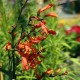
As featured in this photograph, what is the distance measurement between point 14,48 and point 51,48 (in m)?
1.29

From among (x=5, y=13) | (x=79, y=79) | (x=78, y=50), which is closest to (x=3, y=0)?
(x=5, y=13)

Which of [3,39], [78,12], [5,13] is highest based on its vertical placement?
[5,13]

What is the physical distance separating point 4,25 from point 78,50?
3.50 metres

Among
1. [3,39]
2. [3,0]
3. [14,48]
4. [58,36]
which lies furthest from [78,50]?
[14,48]

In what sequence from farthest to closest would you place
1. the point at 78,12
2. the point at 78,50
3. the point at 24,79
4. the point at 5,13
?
the point at 78,12
the point at 78,50
the point at 24,79
the point at 5,13

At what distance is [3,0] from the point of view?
136 inches

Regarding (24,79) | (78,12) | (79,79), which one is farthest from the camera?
(78,12)

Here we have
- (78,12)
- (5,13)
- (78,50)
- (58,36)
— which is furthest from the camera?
(78,12)

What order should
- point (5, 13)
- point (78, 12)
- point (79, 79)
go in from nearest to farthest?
point (5, 13) → point (79, 79) → point (78, 12)

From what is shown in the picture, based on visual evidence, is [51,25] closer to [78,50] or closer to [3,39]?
[3,39]

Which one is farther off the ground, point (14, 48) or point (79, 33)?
point (14, 48)

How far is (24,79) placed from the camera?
3.76m

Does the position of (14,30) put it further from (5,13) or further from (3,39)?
(3,39)

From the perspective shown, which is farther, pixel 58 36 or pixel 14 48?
pixel 58 36
